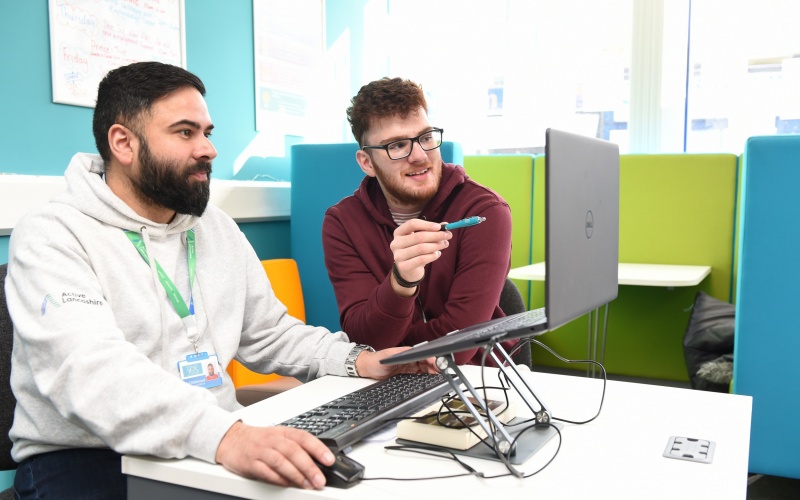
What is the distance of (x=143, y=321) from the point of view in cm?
133

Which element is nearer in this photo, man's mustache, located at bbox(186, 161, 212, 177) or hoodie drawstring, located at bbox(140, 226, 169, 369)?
hoodie drawstring, located at bbox(140, 226, 169, 369)

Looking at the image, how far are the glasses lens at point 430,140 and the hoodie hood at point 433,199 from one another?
10cm

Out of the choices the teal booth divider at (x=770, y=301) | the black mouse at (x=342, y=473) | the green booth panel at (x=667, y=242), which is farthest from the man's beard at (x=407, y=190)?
the green booth panel at (x=667, y=242)

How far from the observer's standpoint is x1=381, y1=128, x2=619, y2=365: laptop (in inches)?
36.1

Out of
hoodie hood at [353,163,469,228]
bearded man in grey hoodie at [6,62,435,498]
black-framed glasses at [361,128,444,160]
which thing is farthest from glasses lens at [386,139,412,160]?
bearded man in grey hoodie at [6,62,435,498]

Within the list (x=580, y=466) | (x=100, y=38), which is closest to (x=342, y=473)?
(x=580, y=466)

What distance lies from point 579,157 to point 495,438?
412 mm

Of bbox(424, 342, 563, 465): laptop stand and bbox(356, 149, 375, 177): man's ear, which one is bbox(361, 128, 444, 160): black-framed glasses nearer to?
bbox(356, 149, 375, 177): man's ear

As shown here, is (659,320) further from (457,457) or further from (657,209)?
(457,457)

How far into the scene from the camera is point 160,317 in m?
A: 1.36

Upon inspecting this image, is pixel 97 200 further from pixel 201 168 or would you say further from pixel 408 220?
pixel 408 220

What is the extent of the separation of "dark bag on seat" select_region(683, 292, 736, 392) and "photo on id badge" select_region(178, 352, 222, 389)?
1.83 meters

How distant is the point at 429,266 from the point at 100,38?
1335 millimetres

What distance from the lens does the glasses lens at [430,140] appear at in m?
1.77
